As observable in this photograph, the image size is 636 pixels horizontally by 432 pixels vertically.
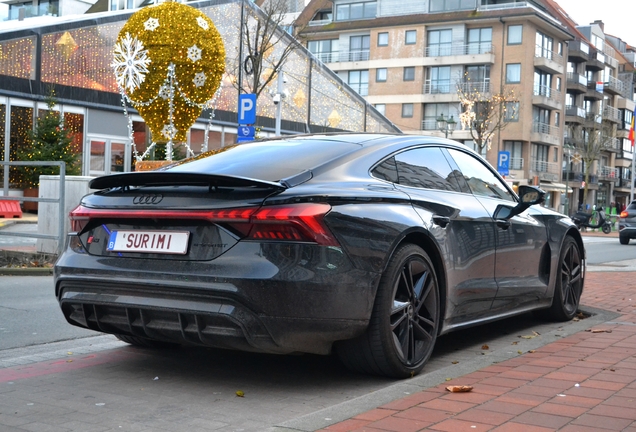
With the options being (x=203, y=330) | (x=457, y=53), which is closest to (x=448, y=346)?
(x=203, y=330)

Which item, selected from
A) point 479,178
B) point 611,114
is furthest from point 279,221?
point 611,114

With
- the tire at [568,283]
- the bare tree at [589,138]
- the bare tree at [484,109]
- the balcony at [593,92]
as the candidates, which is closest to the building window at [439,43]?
the bare tree at [484,109]

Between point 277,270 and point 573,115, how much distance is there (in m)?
81.4

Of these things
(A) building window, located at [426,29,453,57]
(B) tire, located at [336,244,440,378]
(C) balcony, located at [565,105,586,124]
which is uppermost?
(A) building window, located at [426,29,453,57]

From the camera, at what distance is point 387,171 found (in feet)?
17.1

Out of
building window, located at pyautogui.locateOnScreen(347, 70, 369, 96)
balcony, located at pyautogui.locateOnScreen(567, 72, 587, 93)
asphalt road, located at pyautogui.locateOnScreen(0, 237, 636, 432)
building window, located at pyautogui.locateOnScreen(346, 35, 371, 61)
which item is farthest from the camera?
balcony, located at pyautogui.locateOnScreen(567, 72, 587, 93)

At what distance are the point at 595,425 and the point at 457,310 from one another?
5.72 feet

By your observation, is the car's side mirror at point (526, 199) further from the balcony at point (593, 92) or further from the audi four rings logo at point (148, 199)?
the balcony at point (593, 92)

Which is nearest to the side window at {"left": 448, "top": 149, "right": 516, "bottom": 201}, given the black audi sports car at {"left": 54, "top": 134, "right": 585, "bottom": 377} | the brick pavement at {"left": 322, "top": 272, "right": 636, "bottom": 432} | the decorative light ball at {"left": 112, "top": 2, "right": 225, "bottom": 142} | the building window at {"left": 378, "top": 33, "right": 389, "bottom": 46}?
the black audi sports car at {"left": 54, "top": 134, "right": 585, "bottom": 377}

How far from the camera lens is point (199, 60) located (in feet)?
64.1

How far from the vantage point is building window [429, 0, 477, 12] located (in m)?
69.2

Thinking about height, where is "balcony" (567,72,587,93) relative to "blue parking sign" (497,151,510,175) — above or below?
above

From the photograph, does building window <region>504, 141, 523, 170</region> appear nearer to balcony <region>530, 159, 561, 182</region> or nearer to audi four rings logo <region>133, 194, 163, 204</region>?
balcony <region>530, 159, 561, 182</region>

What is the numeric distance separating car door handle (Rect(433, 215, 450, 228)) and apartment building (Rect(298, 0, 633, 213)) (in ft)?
196
